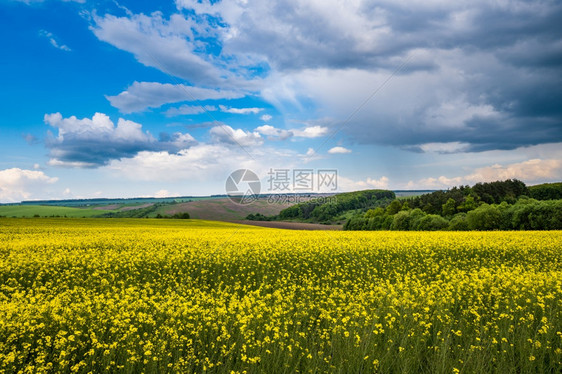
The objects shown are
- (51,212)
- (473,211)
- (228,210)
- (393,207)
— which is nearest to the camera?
(473,211)

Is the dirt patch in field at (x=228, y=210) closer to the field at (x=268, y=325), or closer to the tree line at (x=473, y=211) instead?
the tree line at (x=473, y=211)

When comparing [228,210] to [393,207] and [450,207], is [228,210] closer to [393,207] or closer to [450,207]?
[393,207]

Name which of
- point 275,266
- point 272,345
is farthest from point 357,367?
point 275,266

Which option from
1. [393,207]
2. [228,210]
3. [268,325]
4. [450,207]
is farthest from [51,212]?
[268,325]

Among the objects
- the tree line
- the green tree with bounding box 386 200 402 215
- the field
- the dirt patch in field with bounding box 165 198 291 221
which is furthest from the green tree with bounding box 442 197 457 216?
the field

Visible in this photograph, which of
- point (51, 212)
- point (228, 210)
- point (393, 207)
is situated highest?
point (393, 207)

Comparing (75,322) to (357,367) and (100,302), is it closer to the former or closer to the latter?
(100,302)

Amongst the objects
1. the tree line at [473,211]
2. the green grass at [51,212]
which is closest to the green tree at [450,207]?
the tree line at [473,211]

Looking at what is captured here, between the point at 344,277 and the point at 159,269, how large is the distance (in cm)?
658

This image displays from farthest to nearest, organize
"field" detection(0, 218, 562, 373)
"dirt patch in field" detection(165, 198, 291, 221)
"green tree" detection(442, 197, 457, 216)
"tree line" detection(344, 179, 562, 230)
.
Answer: "green tree" detection(442, 197, 457, 216)
"dirt patch in field" detection(165, 198, 291, 221)
"tree line" detection(344, 179, 562, 230)
"field" detection(0, 218, 562, 373)

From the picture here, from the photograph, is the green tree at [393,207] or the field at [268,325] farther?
the green tree at [393,207]

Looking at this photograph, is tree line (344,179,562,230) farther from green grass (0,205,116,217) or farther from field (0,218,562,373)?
green grass (0,205,116,217)

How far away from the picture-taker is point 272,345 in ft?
20.0

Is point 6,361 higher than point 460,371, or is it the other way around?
point 6,361
